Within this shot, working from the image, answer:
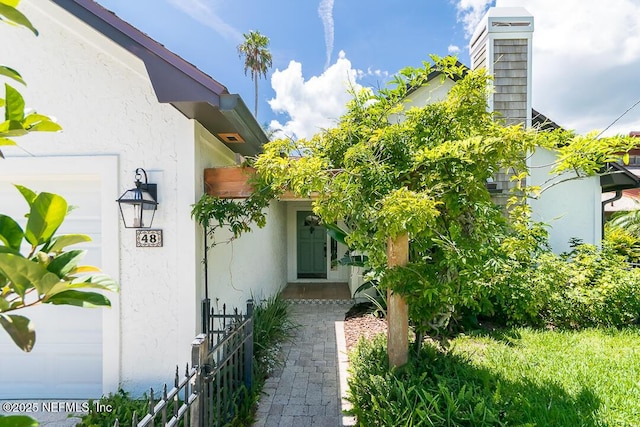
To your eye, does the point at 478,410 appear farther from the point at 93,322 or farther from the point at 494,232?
the point at 93,322

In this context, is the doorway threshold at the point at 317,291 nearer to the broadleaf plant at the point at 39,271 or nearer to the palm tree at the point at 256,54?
the broadleaf plant at the point at 39,271

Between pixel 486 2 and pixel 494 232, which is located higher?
pixel 486 2

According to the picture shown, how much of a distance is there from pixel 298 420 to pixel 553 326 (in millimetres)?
5987

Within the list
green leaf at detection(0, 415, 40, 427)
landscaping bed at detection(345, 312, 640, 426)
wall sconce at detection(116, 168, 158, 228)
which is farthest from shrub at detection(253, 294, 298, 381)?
green leaf at detection(0, 415, 40, 427)

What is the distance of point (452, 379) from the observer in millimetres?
3650

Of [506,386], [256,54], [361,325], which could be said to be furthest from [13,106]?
[256,54]

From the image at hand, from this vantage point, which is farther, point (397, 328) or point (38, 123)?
point (397, 328)

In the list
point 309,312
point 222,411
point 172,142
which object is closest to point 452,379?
point 222,411

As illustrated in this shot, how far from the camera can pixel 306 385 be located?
475cm

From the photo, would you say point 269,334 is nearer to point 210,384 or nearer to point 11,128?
point 210,384

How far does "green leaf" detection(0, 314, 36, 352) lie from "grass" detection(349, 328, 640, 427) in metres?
3.18

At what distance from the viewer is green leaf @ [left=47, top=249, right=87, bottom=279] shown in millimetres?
1015

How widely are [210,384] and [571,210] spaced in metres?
10.0

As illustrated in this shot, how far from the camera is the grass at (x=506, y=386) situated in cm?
315
